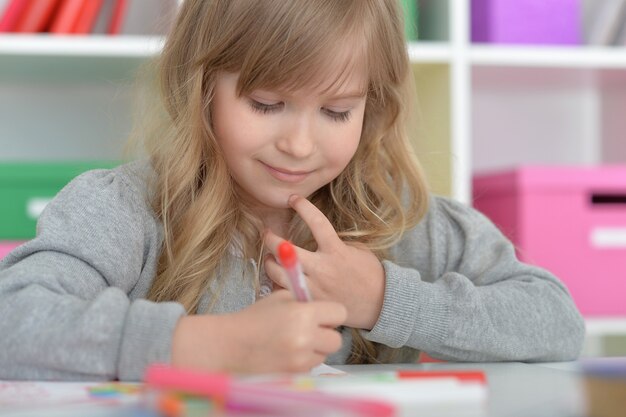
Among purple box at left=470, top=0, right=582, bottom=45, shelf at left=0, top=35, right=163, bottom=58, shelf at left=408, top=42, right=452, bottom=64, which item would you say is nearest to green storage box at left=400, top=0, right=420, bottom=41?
shelf at left=408, top=42, right=452, bottom=64

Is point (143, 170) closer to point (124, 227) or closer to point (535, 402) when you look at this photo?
point (124, 227)

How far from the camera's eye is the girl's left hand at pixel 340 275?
0.92m

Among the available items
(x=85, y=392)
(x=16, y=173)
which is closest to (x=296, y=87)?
(x=85, y=392)

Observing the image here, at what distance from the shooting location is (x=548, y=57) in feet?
5.36

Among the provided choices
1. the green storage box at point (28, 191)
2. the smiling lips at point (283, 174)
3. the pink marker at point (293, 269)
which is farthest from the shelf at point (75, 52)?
the pink marker at point (293, 269)

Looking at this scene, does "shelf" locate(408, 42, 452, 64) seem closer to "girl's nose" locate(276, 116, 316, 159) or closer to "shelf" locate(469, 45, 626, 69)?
"shelf" locate(469, 45, 626, 69)

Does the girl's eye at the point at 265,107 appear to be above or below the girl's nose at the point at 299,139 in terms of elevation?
above

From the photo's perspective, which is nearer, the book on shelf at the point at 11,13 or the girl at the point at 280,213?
the girl at the point at 280,213

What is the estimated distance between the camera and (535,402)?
59 centimetres

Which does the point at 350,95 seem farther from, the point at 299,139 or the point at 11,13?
the point at 11,13

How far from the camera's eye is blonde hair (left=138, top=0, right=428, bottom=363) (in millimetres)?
945

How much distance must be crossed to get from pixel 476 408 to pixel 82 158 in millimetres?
1427

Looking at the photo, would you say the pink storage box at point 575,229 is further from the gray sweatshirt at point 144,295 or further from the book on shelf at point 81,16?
the book on shelf at point 81,16

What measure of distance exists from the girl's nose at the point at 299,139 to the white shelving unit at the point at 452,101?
440mm
